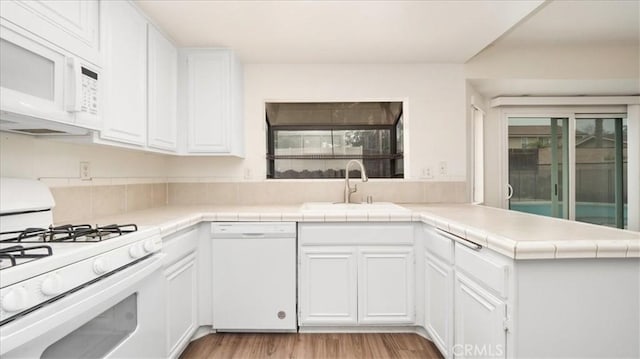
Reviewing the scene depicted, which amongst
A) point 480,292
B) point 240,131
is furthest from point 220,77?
point 480,292

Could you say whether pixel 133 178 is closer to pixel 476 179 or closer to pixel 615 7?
pixel 476 179

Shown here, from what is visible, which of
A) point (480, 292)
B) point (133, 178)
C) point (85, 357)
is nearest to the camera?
point (85, 357)

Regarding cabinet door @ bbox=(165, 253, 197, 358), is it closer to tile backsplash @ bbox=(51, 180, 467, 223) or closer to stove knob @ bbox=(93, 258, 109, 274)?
stove knob @ bbox=(93, 258, 109, 274)

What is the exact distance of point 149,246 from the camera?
1.43 meters

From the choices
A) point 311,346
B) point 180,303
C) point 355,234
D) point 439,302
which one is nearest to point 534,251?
point 439,302

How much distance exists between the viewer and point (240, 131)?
2795 millimetres

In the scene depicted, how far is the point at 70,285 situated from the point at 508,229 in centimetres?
167

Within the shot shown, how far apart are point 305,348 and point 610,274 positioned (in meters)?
1.62

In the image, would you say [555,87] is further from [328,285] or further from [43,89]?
[43,89]

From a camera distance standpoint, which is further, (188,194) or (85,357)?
(188,194)

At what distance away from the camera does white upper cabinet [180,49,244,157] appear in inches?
100

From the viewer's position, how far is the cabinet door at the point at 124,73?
5.42 ft

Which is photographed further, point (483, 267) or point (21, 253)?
point (483, 267)

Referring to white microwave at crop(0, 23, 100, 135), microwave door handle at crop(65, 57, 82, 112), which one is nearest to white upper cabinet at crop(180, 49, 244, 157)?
white microwave at crop(0, 23, 100, 135)
